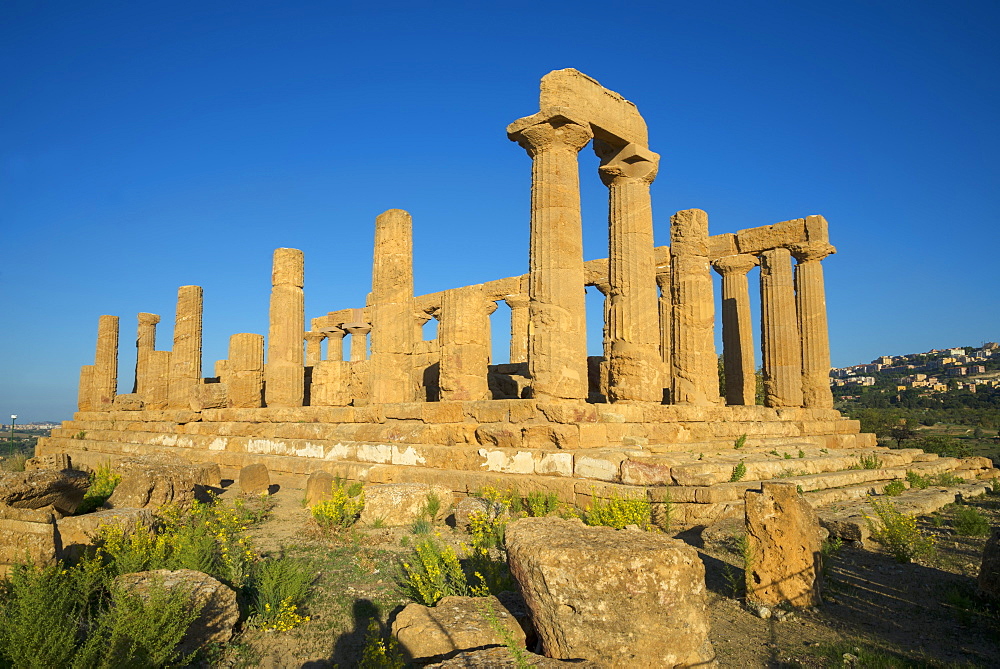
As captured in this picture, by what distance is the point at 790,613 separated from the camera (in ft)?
16.1

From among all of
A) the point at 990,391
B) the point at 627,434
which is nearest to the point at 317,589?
the point at 627,434

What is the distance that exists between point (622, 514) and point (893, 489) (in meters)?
6.05

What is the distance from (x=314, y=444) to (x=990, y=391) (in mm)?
59647

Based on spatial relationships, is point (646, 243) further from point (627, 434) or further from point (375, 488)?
point (375, 488)

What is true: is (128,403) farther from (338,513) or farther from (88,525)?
(88,525)

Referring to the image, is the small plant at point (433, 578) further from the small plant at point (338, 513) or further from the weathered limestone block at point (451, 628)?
the small plant at point (338, 513)

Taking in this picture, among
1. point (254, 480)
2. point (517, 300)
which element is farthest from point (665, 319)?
point (254, 480)

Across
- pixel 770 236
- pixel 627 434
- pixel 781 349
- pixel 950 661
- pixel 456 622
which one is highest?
pixel 770 236

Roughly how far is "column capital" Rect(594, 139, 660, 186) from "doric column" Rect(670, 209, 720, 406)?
10.4ft

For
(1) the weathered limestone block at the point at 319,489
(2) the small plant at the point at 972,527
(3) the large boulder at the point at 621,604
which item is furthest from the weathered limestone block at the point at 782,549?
(1) the weathered limestone block at the point at 319,489

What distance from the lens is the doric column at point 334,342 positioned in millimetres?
27962

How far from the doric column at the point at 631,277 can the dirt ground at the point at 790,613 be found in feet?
14.9

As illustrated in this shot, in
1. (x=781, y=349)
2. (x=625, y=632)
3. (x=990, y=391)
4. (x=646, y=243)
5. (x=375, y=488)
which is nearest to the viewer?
(x=625, y=632)

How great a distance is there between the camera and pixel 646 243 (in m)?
12.3
